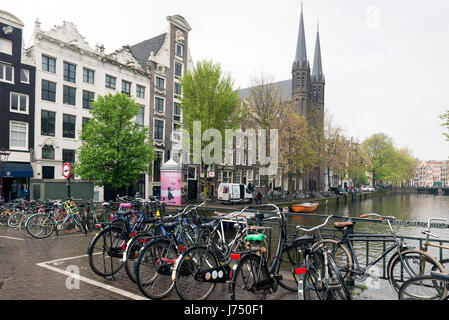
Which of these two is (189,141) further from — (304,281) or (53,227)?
(304,281)

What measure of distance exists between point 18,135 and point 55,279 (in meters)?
23.4

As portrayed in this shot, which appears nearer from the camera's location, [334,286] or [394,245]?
[334,286]

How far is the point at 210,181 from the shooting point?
40406 millimetres

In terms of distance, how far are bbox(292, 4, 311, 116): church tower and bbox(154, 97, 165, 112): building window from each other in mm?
39285

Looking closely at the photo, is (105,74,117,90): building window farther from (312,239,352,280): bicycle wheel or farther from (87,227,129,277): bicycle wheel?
(312,239,352,280): bicycle wheel

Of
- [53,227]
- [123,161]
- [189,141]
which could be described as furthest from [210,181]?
[53,227]

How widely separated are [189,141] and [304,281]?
86.6ft

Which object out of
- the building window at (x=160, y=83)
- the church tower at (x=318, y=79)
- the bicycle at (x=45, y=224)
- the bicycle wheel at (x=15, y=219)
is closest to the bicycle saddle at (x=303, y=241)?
the bicycle at (x=45, y=224)

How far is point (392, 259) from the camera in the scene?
5.22 metres

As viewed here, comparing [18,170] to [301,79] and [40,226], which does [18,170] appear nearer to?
[40,226]

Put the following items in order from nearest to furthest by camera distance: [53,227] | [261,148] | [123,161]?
1. [53,227]
2. [123,161]
3. [261,148]

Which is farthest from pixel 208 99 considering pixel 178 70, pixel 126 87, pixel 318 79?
pixel 318 79
